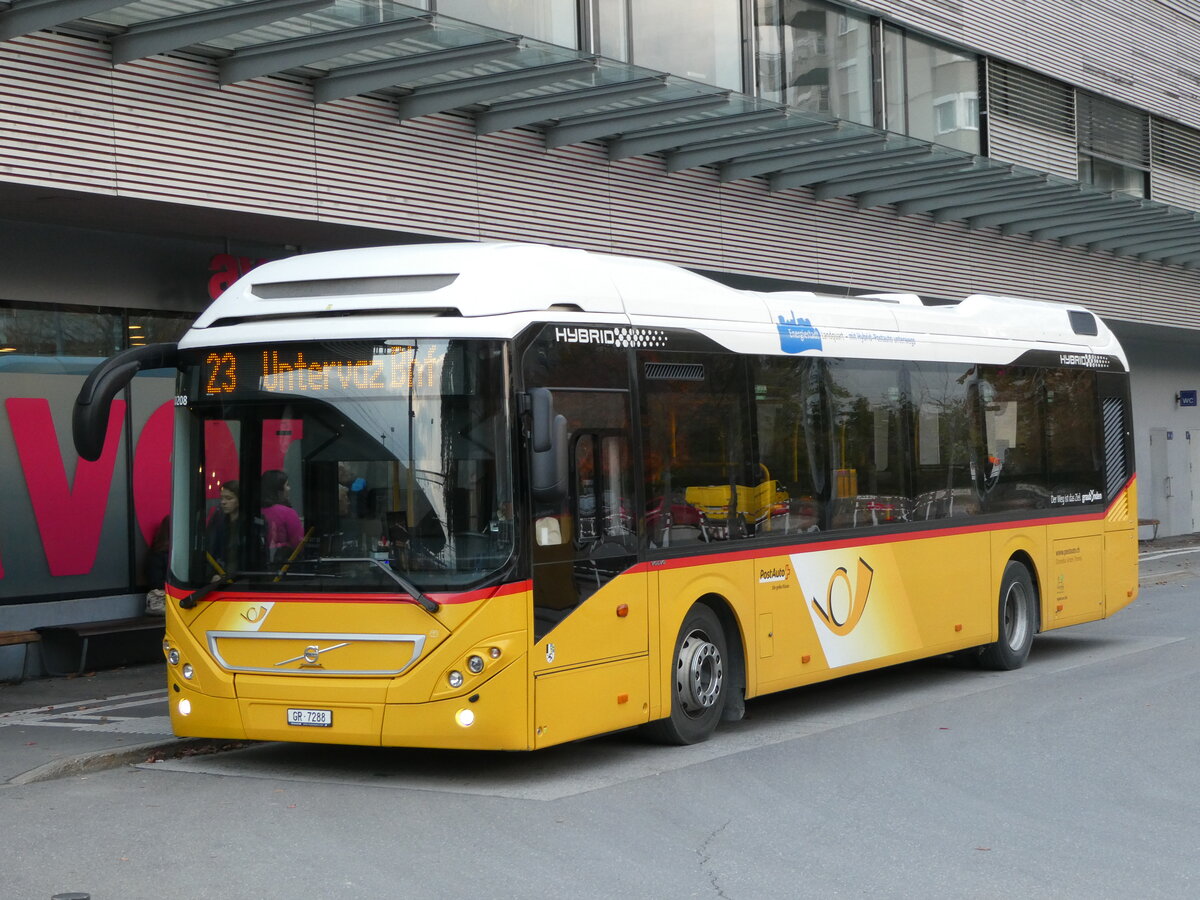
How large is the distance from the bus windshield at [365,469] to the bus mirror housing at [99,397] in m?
0.51

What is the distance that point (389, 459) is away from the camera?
8508 millimetres

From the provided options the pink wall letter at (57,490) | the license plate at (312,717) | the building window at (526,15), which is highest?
the building window at (526,15)

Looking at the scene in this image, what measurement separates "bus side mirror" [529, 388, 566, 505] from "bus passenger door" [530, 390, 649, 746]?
315 millimetres

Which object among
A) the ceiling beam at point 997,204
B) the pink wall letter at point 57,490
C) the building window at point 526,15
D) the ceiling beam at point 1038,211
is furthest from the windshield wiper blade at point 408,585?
the ceiling beam at point 1038,211

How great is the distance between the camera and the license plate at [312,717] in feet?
28.3

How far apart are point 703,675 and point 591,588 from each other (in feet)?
4.72

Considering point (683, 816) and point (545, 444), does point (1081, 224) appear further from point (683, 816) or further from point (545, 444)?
point (683, 816)

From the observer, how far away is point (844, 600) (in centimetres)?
1159

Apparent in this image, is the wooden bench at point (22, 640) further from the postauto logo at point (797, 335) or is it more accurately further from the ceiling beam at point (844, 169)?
the ceiling beam at point (844, 169)

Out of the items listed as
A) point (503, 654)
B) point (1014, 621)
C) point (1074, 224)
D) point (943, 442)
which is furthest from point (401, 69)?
point (1074, 224)

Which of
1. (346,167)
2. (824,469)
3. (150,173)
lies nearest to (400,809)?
(824,469)

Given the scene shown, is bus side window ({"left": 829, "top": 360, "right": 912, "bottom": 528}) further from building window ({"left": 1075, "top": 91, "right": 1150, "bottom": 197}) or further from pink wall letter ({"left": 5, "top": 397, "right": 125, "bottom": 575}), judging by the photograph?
building window ({"left": 1075, "top": 91, "right": 1150, "bottom": 197})

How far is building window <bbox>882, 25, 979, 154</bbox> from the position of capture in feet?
68.6

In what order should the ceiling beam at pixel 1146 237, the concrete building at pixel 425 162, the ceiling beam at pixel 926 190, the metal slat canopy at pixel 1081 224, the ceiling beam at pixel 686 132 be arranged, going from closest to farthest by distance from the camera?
1. the concrete building at pixel 425 162
2. the ceiling beam at pixel 686 132
3. the ceiling beam at pixel 926 190
4. the metal slat canopy at pixel 1081 224
5. the ceiling beam at pixel 1146 237
